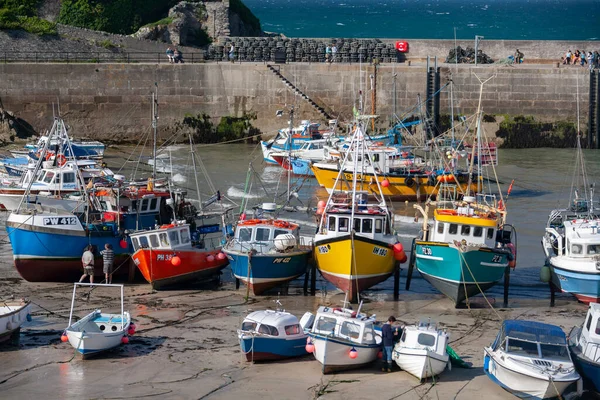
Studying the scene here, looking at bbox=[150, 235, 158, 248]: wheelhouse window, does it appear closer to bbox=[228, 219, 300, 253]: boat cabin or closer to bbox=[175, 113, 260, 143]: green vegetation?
→ bbox=[228, 219, 300, 253]: boat cabin

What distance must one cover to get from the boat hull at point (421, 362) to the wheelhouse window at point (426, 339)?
0.24m

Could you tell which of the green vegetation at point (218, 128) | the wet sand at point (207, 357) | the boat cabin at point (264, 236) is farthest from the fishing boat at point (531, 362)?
the green vegetation at point (218, 128)

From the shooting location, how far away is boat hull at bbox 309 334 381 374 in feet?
64.4

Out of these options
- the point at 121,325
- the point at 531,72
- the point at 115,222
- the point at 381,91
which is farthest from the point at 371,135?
the point at 121,325

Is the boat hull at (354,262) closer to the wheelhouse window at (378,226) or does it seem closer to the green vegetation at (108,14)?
the wheelhouse window at (378,226)

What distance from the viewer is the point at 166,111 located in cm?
4847

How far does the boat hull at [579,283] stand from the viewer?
24719 millimetres

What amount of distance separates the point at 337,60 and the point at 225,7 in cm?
791

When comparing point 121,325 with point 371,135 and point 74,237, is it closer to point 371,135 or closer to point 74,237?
point 74,237

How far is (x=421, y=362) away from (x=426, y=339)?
0.50m

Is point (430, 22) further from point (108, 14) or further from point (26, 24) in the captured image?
point (26, 24)

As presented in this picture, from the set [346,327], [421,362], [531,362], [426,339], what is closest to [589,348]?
[531,362]

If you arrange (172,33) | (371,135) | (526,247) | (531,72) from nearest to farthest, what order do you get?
(526,247) → (371,135) → (531,72) → (172,33)

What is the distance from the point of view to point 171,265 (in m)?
25.8
